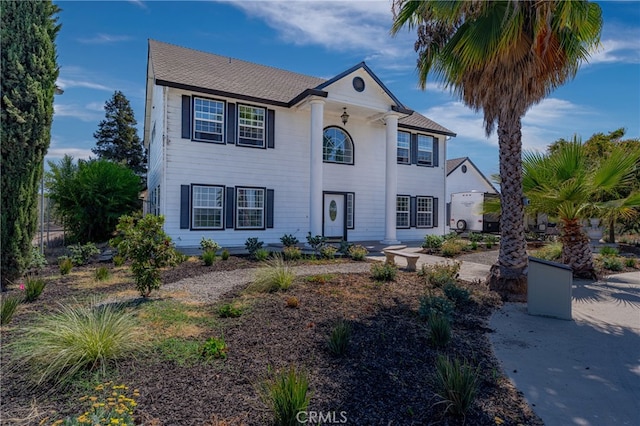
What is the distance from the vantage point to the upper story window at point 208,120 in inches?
509

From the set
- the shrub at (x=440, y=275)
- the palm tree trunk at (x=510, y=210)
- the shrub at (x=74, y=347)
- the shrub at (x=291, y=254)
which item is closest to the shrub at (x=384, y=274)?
the shrub at (x=440, y=275)

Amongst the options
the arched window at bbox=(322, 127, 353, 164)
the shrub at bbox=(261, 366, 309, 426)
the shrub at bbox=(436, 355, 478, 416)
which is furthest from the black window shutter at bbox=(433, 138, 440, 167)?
the shrub at bbox=(261, 366, 309, 426)

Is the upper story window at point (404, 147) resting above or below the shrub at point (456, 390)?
above

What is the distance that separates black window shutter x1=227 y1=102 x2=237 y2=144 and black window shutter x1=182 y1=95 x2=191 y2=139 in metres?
1.46

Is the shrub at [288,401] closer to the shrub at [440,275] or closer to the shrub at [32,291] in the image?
the shrub at [440,275]

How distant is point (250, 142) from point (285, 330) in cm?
1081

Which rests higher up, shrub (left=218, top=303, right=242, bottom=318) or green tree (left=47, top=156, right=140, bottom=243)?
green tree (left=47, top=156, right=140, bottom=243)

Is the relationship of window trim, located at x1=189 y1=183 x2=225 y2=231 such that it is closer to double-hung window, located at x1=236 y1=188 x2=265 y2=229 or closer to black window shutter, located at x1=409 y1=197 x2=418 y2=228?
double-hung window, located at x1=236 y1=188 x2=265 y2=229

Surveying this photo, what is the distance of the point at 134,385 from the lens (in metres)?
3.04

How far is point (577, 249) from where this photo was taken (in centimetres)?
866

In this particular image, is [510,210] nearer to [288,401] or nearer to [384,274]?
[384,274]

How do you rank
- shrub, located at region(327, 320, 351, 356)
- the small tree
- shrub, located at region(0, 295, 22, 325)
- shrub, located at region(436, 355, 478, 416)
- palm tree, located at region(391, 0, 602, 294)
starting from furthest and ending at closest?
palm tree, located at region(391, 0, 602, 294), the small tree, shrub, located at region(0, 295, 22, 325), shrub, located at region(327, 320, 351, 356), shrub, located at region(436, 355, 478, 416)

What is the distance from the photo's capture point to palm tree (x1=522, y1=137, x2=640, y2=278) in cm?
766

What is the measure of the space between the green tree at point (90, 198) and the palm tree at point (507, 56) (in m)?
14.5
